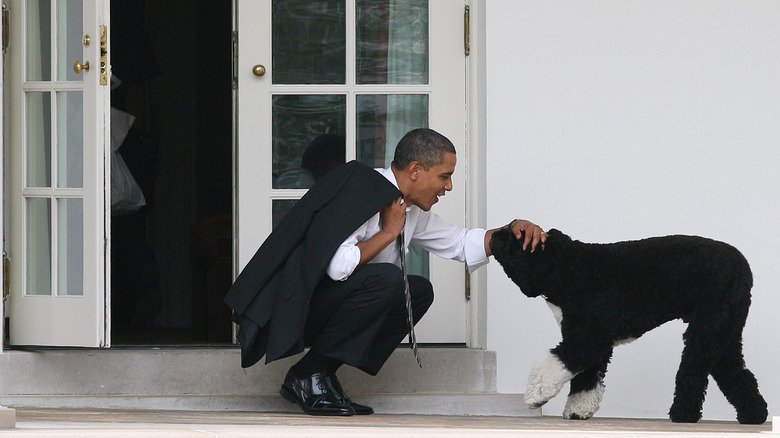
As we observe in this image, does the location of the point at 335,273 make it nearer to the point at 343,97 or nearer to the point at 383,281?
the point at 383,281

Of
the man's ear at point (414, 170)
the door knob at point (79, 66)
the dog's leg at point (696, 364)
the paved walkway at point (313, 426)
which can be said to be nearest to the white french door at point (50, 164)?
the door knob at point (79, 66)

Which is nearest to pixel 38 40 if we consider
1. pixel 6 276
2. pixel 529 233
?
pixel 6 276

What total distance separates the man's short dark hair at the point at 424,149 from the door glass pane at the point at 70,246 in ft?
4.07

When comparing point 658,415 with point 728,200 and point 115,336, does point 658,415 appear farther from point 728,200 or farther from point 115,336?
point 115,336

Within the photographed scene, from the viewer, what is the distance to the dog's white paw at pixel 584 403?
350 centimetres

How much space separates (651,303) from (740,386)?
376 mm

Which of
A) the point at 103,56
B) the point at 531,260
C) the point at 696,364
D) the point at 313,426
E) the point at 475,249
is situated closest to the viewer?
the point at 313,426

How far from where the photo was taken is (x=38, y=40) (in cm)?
414

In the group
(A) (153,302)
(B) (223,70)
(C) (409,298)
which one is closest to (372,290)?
(C) (409,298)

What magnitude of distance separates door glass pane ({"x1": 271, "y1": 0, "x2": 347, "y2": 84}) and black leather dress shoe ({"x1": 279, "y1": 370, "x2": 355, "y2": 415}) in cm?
122

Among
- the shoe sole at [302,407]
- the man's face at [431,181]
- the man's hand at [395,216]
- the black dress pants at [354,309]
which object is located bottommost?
the shoe sole at [302,407]

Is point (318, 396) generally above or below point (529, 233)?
below

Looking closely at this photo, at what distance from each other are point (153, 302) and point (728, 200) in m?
3.00

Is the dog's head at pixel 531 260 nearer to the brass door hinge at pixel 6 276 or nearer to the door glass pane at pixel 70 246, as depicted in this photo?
the door glass pane at pixel 70 246
